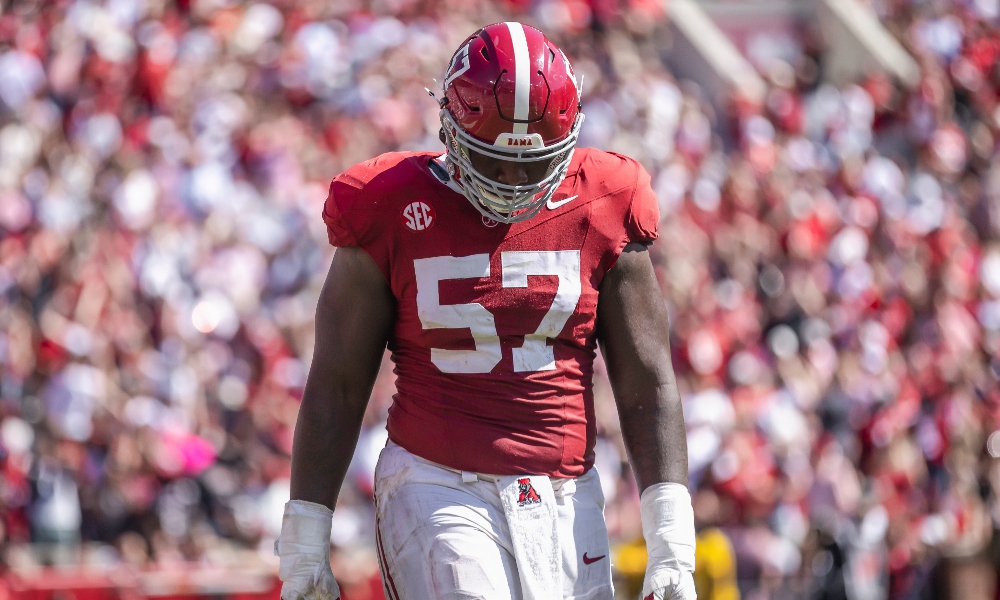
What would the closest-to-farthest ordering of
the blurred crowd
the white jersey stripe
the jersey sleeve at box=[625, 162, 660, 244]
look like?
1. the white jersey stripe
2. the jersey sleeve at box=[625, 162, 660, 244]
3. the blurred crowd

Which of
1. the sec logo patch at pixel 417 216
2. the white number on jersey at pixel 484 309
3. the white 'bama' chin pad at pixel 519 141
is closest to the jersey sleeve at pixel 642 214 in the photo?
the white number on jersey at pixel 484 309

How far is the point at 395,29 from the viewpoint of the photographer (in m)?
10.9

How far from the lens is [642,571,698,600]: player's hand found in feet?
10.1

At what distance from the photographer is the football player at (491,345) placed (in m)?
2.99

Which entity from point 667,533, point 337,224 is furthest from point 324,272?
point 667,533

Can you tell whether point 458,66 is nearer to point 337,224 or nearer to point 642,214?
point 337,224

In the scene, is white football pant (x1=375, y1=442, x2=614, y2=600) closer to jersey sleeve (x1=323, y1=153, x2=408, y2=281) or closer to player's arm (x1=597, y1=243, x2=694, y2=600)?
player's arm (x1=597, y1=243, x2=694, y2=600)

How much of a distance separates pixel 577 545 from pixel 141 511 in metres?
4.79

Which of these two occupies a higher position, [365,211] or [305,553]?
[365,211]

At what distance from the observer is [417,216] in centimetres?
307

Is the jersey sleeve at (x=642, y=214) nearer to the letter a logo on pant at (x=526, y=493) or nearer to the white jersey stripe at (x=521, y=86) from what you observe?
the white jersey stripe at (x=521, y=86)

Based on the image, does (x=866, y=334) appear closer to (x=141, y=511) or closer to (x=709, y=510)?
(x=709, y=510)

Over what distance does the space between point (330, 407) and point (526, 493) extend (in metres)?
0.53

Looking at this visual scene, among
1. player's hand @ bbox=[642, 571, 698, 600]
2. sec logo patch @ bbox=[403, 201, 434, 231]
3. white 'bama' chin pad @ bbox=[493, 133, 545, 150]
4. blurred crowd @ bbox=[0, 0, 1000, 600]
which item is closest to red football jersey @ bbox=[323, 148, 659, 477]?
sec logo patch @ bbox=[403, 201, 434, 231]
